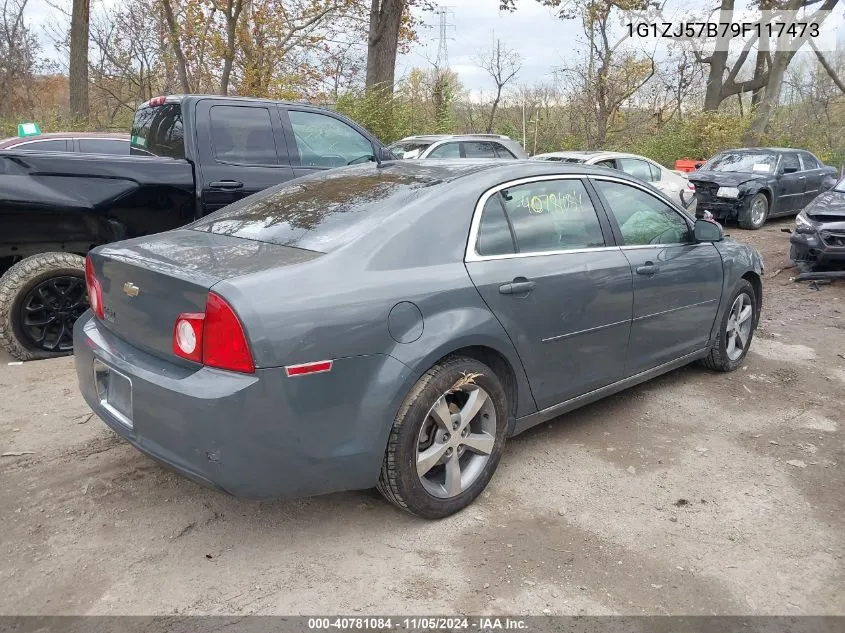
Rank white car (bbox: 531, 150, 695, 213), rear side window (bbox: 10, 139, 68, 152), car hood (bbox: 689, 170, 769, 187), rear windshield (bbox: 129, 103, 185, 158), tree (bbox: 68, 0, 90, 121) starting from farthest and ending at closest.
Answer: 1. tree (bbox: 68, 0, 90, 121)
2. car hood (bbox: 689, 170, 769, 187)
3. white car (bbox: 531, 150, 695, 213)
4. rear side window (bbox: 10, 139, 68, 152)
5. rear windshield (bbox: 129, 103, 185, 158)

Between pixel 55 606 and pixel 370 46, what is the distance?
1451 cm

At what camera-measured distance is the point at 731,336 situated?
5082 millimetres

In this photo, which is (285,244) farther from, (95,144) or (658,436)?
(95,144)

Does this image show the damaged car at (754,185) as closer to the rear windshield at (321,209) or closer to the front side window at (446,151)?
the front side window at (446,151)

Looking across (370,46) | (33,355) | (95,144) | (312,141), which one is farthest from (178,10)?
(33,355)

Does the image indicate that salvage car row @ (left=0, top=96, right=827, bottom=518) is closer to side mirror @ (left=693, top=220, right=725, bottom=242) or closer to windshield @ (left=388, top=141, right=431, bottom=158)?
side mirror @ (left=693, top=220, right=725, bottom=242)

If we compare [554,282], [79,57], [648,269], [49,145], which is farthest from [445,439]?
[79,57]

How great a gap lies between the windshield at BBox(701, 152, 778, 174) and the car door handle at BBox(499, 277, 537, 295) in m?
11.8

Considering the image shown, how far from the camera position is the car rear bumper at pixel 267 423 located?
8.12ft

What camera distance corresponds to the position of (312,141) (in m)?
6.48

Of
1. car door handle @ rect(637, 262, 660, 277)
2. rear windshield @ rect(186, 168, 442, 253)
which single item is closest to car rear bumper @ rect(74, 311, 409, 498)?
rear windshield @ rect(186, 168, 442, 253)

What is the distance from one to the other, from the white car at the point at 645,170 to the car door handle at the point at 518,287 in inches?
304

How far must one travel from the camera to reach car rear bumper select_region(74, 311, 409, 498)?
8.12 feet

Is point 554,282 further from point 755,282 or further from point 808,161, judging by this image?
point 808,161
